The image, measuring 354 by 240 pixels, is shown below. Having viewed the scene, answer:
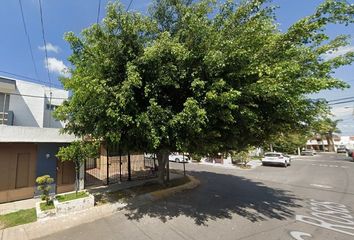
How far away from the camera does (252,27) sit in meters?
6.39

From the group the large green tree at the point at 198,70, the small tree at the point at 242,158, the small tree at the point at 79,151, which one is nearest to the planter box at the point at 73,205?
the small tree at the point at 79,151

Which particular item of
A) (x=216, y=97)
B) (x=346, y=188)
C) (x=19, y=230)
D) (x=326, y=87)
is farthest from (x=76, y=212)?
(x=346, y=188)

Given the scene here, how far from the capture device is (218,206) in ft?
28.3

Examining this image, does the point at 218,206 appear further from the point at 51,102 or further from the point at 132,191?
the point at 51,102

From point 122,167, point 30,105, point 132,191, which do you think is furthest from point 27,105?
point 132,191

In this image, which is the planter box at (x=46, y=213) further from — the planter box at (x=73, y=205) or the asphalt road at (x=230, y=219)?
the asphalt road at (x=230, y=219)

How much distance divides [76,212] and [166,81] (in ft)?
17.6

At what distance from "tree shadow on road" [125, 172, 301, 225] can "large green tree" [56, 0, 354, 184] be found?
2.62m

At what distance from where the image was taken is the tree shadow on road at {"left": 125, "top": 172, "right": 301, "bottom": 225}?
300 inches

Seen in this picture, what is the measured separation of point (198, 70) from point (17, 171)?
8.78m

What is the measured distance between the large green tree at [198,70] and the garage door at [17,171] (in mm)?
4147

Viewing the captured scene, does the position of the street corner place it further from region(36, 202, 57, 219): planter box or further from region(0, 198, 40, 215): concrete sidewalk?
region(0, 198, 40, 215): concrete sidewalk

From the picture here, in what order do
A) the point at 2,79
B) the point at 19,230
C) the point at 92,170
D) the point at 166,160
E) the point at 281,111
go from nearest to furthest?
1. the point at 19,230
2. the point at 281,111
3. the point at 166,160
4. the point at 2,79
5. the point at 92,170

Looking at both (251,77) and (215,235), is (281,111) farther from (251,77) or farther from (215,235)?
(215,235)
